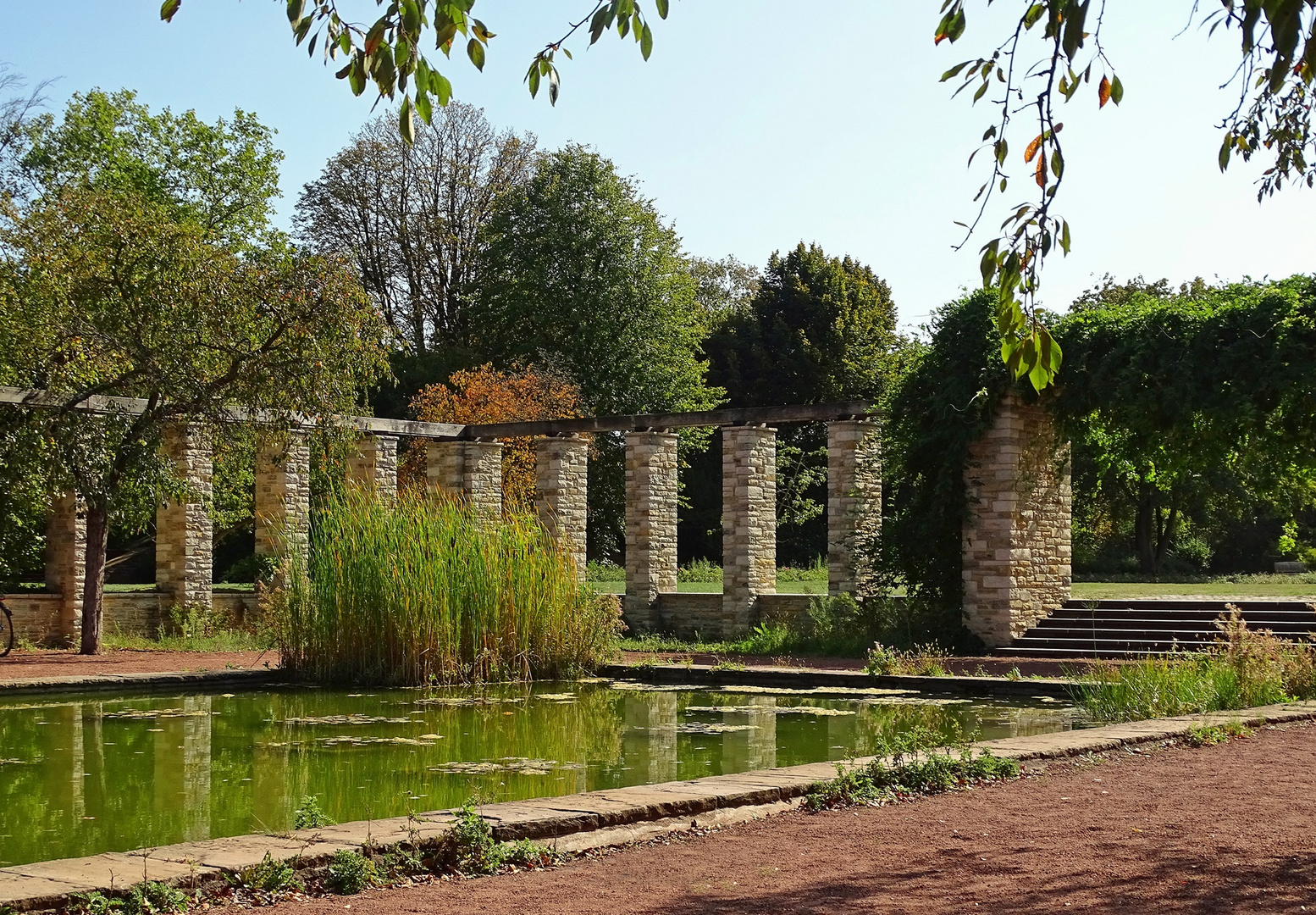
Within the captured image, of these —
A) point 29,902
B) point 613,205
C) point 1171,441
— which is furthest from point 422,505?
point 613,205

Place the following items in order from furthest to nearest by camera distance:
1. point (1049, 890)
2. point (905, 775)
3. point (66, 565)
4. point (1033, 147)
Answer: point (66, 565) < point (905, 775) < point (1049, 890) < point (1033, 147)

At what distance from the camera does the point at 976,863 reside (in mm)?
5074

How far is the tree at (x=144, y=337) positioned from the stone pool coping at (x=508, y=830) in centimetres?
1053

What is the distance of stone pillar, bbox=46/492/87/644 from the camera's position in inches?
739

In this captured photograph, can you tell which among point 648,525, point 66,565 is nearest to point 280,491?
point 66,565

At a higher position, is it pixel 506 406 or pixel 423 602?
pixel 506 406

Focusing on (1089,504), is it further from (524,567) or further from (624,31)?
(624,31)

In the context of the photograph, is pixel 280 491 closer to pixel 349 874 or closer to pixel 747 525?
pixel 747 525

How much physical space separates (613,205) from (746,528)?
55.4ft

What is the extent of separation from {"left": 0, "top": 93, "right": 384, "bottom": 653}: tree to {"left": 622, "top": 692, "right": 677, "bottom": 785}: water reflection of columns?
5829mm

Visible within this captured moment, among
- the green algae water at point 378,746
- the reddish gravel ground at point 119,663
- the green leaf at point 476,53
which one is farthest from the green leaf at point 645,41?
the reddish gravel ground at point 119,663

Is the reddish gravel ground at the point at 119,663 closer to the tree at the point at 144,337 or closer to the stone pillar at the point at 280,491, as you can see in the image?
the tree at the point at 144,337

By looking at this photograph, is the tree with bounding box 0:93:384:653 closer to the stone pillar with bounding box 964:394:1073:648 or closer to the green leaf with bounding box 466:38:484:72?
the stone pillar with bounding box 964:394:1073:648

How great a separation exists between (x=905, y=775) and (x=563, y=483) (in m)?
16.5
